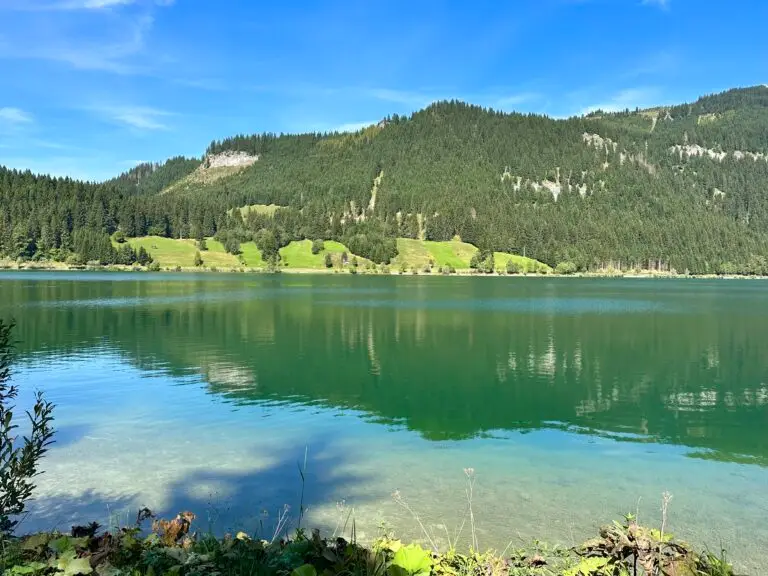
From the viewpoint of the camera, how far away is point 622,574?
20.6 feet

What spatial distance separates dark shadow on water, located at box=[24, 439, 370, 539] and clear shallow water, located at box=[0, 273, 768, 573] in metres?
0.07

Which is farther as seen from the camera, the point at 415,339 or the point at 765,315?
the point at 765,315

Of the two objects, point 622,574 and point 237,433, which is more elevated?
point 622,574

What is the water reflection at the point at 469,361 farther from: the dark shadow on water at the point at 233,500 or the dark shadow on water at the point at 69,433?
the dark shadow on water at the point at 69,433

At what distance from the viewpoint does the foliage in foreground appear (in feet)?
19.5

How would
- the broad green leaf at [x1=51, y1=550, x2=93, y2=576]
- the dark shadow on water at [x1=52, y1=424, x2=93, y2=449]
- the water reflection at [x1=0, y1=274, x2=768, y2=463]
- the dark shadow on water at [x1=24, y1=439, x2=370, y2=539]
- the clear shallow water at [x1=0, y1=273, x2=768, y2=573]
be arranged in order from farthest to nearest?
the water reflection at [x1=0, y1=274, x2=768, y2=463], the dark shadow on water at [x1=52, y1=424, x2=93, y2=449], the clear shallow water at [x1=0, y1=273, x2=768, y2=573], the dark shadow on water at [x1=24, y1=439, x2=370, y2=539], the broad green leaf at [x1=51, y1=550, x2=93, y2=576]

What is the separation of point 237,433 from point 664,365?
27255 mm

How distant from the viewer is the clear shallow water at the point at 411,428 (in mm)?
12852

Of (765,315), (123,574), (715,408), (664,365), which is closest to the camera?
(123,574)

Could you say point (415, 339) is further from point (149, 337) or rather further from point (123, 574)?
point (123, 574)

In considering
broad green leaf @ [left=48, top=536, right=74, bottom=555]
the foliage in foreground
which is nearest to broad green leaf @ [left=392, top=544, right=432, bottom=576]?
the foliage in foreground

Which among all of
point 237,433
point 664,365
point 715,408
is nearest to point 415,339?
point 664,365

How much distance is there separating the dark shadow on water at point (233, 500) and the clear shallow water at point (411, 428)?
0.07m

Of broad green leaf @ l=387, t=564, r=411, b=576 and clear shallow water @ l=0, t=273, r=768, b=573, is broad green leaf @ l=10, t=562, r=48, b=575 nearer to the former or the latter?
broad green leaf @ l=387, t=564, r=411, b=576
